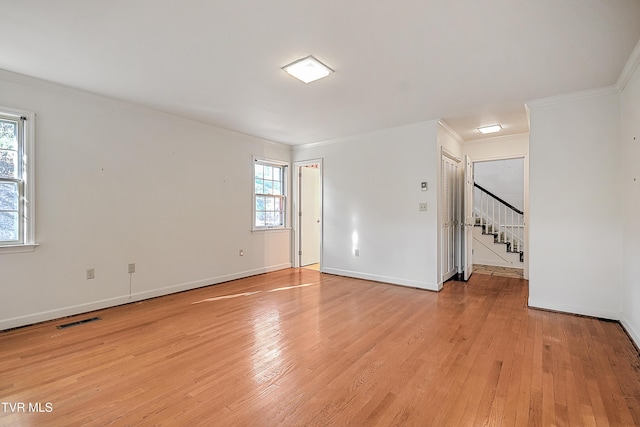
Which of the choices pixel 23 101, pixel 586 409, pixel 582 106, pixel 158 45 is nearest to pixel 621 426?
pixel 586 409

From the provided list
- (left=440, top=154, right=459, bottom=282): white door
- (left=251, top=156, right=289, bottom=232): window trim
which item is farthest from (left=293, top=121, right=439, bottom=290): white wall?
(left=251, top=156, right=289, bottom=232): window trim

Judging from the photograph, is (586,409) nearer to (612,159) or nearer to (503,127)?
(612,159)

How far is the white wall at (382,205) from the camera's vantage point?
4559 millimetres

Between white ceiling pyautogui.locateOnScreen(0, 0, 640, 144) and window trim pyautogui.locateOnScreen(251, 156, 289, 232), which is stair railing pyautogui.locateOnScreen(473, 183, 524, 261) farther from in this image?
window trim pyautogui.locateOnScreen(251, 156, 289, 232)

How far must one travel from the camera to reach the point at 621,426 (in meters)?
1.69

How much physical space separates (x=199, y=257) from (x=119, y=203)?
1.36 m

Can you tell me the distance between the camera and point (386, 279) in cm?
499

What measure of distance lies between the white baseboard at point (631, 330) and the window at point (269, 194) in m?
4.96

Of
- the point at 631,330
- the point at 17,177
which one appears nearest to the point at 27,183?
the point at 17,177

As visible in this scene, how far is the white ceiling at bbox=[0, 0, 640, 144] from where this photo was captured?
2.04 metres

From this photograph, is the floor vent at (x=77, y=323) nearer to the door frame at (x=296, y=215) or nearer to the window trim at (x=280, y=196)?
the window trim at (x=280, y=196)

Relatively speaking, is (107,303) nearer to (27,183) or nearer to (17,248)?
(17,248)

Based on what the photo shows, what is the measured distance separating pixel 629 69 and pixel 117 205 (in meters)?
5.59

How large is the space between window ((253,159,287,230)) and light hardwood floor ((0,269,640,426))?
2252 millimetres
